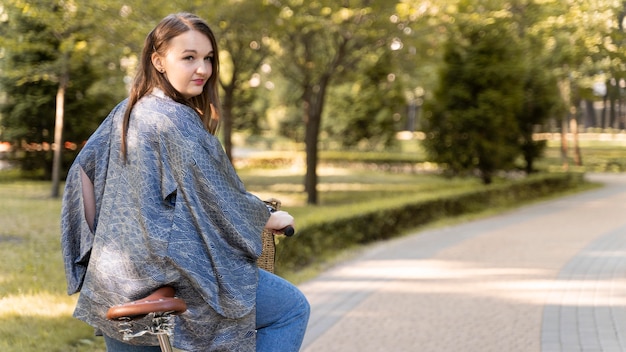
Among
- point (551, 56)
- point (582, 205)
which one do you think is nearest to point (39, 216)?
point (582, 205)

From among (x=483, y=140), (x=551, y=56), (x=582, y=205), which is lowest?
(x=582, y=205)

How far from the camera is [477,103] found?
20797mm

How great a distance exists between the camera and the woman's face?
2.62m

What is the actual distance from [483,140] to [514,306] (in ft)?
45.6

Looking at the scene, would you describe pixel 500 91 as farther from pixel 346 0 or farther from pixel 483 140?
pixel 346 0

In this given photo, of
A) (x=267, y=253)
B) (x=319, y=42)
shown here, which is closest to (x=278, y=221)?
(x=267, y=253)

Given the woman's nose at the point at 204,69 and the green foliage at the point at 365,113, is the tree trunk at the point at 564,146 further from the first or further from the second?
the woman's nose at the point at 204,69

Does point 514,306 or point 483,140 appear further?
point 483,140

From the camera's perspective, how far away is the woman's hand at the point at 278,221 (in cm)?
276

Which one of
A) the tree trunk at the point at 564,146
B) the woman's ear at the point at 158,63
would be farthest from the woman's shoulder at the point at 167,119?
the tree trunk at the point at 564,146

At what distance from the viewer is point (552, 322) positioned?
6.61 m

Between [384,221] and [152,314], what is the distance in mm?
10721

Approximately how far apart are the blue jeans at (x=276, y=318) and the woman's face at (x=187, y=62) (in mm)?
633

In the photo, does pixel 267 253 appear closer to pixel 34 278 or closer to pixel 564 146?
pixel 34 278
